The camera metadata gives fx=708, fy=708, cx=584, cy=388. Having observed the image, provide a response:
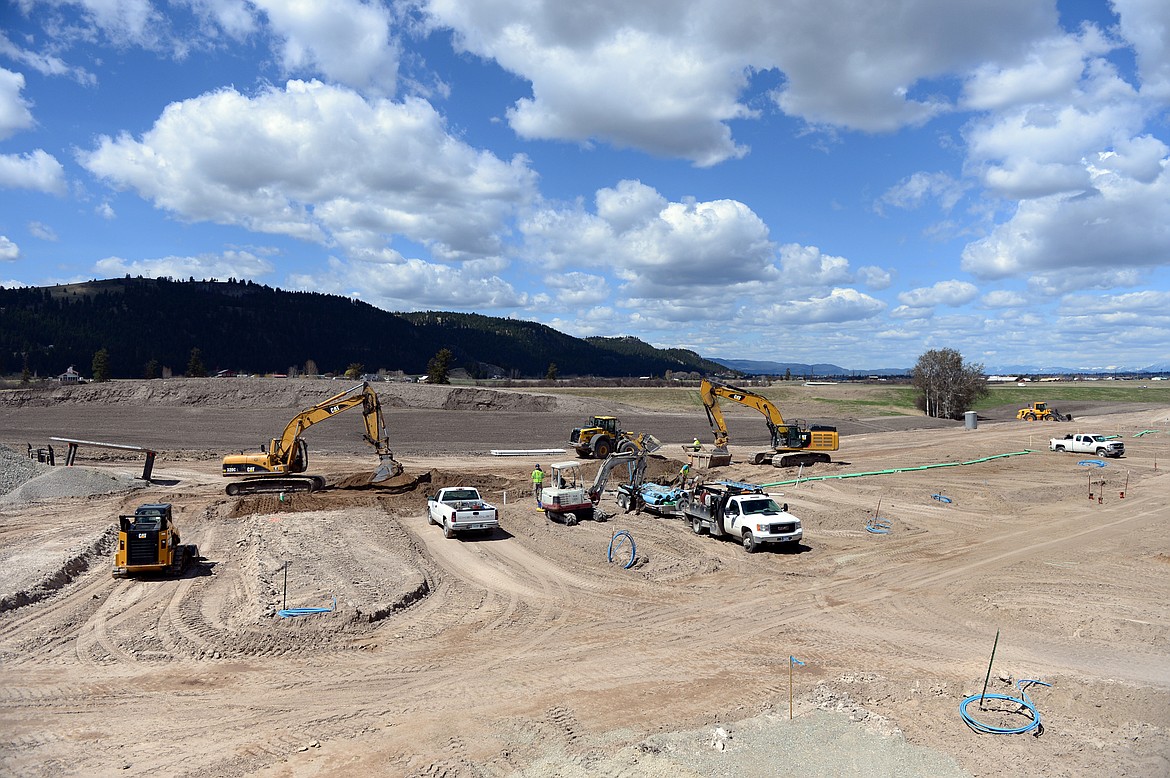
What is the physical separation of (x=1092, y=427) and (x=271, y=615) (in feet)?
259

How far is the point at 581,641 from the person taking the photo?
1491cm

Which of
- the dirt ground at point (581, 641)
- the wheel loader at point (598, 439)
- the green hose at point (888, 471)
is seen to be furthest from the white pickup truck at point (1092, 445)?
the wheel loader at point (598, 439)

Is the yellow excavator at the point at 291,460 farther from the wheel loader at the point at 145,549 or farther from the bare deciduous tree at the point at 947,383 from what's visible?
the bare deciduous tree at the point at 947,383

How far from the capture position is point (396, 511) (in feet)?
93.6

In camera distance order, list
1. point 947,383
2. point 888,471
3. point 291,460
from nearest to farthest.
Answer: point 291,460 < point 888,471 < point 947,383

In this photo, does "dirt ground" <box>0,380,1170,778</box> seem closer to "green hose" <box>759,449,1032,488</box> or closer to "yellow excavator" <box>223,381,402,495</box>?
"yellow excavator" <box>223,381,402,495</box>

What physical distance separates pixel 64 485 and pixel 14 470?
294cm

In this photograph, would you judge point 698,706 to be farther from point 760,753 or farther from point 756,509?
point 756,509

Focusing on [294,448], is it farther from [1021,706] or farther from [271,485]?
[1021,706]

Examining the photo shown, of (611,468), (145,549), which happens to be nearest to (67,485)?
(145,549)

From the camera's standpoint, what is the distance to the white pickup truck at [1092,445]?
46206 mm

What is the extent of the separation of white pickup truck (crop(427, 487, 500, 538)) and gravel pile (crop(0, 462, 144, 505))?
1928 cm

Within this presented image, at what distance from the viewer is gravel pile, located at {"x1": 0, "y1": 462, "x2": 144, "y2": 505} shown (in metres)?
31.2

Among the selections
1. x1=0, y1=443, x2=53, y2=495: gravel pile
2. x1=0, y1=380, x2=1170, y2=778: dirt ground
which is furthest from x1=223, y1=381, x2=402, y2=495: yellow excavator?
x1=0, y1=443, x2=53, y2=495: gravel pile
